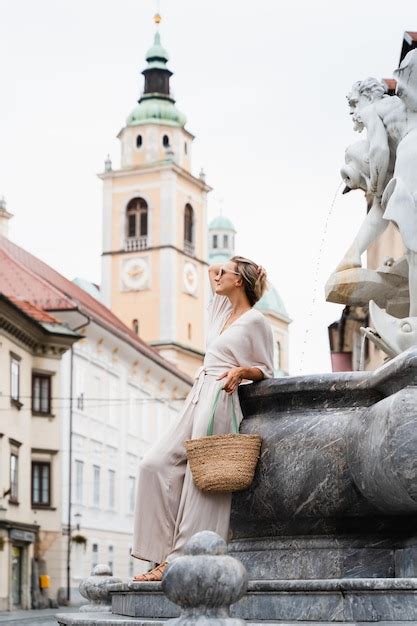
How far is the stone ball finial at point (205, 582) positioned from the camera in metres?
3.99

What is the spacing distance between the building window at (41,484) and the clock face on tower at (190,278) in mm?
42691

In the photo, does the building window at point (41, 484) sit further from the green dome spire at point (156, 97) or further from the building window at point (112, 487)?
the green dome spire at point (156, 97)

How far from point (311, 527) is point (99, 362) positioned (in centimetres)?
4237

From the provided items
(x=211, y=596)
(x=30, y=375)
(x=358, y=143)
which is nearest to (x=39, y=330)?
(x=30, y=375)

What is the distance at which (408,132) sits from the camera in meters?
7.21

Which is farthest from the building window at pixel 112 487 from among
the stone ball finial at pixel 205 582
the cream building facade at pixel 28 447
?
the stone ball finial at pixel 205 582

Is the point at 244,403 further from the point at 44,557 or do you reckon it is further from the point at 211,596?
the point at 44,557

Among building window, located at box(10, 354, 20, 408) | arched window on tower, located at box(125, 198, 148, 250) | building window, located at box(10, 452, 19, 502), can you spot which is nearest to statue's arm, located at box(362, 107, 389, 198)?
building window, located at box(10, 452, 19, 502)

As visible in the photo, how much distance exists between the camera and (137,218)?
83.9 m

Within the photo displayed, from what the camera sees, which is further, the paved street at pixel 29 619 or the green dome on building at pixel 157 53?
the green dome on building at pixel 157 53

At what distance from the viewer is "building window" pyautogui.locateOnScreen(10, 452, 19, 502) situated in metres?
37.4

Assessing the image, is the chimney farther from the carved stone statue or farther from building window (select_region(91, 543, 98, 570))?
the carved stone statue

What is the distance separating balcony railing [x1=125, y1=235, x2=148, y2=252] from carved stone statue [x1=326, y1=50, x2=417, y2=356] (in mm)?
75788

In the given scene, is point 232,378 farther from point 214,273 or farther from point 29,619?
point 29,619
